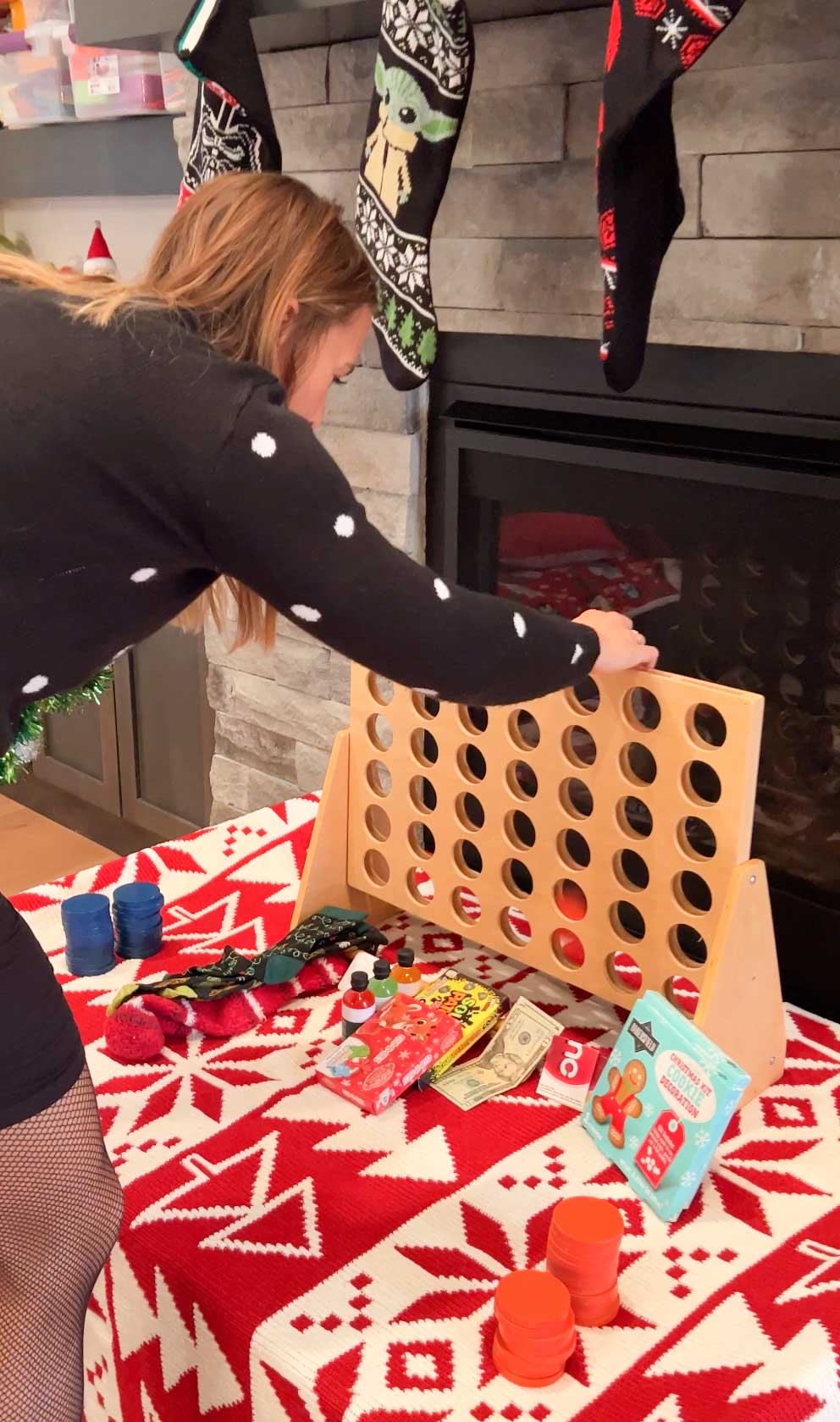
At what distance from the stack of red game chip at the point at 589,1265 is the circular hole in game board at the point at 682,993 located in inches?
10.9

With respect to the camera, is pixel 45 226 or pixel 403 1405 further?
pixel 45 226

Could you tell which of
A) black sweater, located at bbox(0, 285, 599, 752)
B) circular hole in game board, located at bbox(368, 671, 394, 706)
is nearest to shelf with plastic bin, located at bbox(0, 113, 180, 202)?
circular hole in game board, located at bbox(368, 671, 394, 706)

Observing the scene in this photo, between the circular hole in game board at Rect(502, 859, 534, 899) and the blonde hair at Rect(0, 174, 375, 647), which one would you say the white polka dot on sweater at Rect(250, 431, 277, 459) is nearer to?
the blonde hair at Rect(0, 174, 375, 647)

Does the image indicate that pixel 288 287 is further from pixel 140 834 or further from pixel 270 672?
pixel 140 834

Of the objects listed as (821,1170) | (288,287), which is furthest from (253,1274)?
(288,287)

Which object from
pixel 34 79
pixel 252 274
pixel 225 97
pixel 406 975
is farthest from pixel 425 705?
pixel 34 79

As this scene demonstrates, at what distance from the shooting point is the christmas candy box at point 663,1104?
104cm

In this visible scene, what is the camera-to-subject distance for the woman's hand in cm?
114

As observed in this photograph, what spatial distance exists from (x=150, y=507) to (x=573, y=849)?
37.8 inches

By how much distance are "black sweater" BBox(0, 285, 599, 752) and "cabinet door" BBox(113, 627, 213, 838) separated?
149 centimetres

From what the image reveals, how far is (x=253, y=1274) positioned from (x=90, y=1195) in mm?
150

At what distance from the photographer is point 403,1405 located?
2.88ft

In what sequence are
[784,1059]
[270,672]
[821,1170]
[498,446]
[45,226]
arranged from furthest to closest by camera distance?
[45,226], [270,672], [498,446], [784,1059], [821,1170]

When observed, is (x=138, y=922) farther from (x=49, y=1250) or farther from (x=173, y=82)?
(x=173, y=82)
